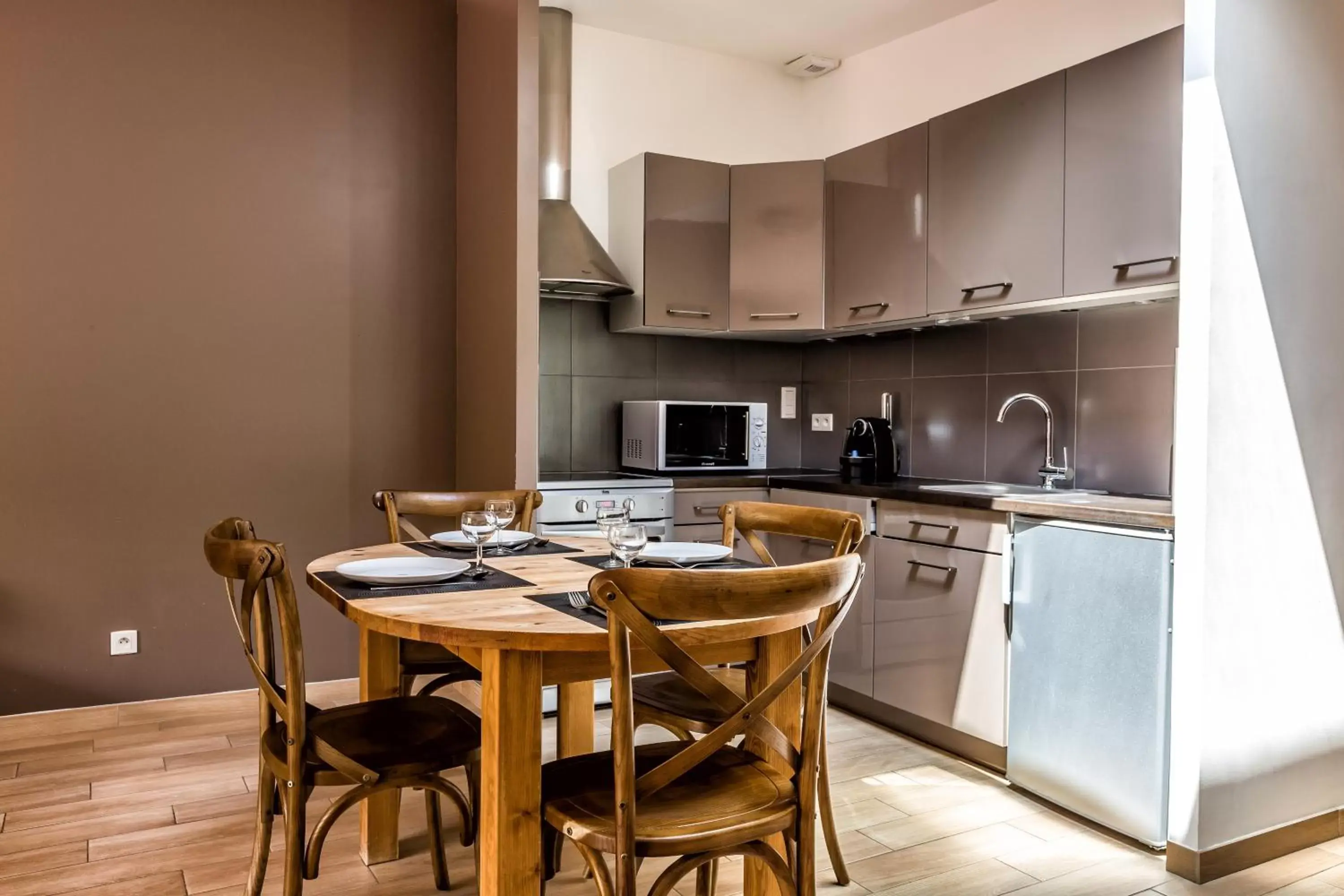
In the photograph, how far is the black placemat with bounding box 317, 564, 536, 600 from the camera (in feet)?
5.89

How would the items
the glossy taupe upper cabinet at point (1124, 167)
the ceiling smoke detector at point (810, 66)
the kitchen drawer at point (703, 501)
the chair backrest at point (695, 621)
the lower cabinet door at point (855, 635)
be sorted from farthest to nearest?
the ceiling smoke detector at point (810, 66), the kitchen drawer at point (703, 501), the lower cabinet door at point (855, 635), the glossy taupe upper cabinet at point (1124, 167), the chair backrest at point (695, 621)

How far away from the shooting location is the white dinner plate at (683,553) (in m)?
2.04

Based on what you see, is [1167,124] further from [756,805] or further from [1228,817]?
[756,805]

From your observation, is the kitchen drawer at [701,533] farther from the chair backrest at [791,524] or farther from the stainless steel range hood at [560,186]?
the chair backrest at [791,524]

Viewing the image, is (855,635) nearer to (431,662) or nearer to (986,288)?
(986,288)

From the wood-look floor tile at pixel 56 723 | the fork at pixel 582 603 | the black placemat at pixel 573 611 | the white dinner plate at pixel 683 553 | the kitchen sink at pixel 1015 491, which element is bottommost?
the wood-look floor tile at pixel 56 723

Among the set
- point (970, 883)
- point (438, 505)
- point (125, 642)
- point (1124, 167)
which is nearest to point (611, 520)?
point (438, 505)

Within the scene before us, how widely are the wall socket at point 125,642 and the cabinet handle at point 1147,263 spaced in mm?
3474

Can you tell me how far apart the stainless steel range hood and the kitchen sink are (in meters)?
1.47

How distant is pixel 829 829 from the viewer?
7.42 ft

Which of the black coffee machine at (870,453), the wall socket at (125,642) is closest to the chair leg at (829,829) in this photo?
the black coffee machine at (870,453)

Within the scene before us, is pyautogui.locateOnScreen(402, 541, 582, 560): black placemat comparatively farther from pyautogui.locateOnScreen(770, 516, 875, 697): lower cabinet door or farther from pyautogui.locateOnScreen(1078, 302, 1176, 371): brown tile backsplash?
Answer: pyautogui.locateOnScreen(1078, 302, 1176, 371): brown tile backsplash

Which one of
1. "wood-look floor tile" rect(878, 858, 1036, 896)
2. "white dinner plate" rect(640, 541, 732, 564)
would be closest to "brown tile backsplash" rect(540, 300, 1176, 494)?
"wood-look floor tile" rect(878, 858, 1036, 896)

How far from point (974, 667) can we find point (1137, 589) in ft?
2.13
